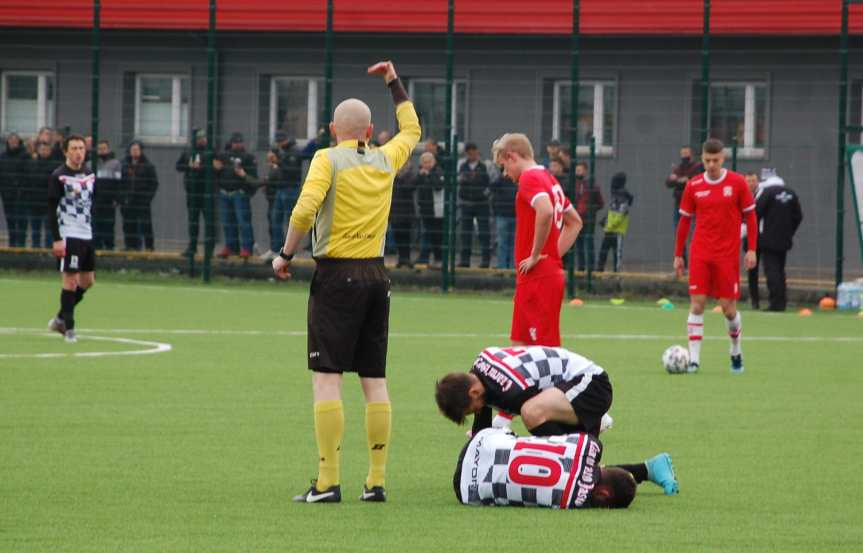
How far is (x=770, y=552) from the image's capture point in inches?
294

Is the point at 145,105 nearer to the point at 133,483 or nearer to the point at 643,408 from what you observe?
the point at 643,408

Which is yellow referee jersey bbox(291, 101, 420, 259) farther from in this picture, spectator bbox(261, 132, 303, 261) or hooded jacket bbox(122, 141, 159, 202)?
hooded jacket bbox(122, 141, 159, 202)

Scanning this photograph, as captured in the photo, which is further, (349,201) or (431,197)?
(431,197)

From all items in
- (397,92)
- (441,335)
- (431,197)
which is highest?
(397,92)

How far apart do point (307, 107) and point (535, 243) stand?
2073 centimetres

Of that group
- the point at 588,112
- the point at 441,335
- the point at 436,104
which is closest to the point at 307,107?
the point at 436,104

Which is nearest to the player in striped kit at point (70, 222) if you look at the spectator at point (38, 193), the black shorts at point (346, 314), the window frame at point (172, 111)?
the black shorts at point (346, 314)

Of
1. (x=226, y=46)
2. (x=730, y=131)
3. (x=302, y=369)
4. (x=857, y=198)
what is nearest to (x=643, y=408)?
(x=302, y=369)

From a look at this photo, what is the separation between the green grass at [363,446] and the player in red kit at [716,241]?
1.75ft

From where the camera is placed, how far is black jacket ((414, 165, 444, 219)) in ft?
86.8

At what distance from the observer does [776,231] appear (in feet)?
80.0

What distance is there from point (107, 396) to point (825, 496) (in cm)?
617

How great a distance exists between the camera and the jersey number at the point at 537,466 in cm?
856

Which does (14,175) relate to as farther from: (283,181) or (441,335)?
(441,335)
